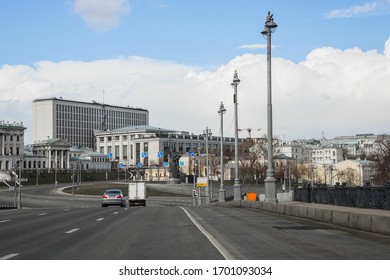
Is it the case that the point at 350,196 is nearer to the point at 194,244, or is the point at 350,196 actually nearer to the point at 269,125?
the point at 269,125

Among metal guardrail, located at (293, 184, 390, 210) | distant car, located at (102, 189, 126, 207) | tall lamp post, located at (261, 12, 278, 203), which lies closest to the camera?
metal guardrail, located at (293, 184, 390, 210)

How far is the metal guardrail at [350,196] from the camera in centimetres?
2734

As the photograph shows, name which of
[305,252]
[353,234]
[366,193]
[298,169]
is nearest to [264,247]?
[305,252]

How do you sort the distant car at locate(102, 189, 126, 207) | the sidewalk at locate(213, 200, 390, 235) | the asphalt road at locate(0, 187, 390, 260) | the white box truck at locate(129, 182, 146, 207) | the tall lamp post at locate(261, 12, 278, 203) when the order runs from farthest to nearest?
the white box truck at locate(129, 182, 146, 207)
the distant car at locate(102, 189, 126, 207)
the tall lamp post at locate(261, 12, 278, 203)
the sidewalk at locate(213, 200, 390, 235)
the asphalt road at locate(0, 187, 390, 260)

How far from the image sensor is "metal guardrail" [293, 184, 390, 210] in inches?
1077

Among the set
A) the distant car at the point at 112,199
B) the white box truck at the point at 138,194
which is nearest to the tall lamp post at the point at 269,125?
the distant car at the point at 112,199

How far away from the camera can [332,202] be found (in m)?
35.8

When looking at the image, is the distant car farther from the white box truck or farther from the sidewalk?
the sidewalk

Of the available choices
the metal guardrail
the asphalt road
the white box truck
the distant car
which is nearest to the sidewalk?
the asphalt road

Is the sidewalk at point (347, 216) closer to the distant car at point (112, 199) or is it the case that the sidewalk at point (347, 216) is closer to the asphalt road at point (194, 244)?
the asphalt road at point (194, 244)

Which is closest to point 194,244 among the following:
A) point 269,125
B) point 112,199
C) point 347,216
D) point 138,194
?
point 347,216

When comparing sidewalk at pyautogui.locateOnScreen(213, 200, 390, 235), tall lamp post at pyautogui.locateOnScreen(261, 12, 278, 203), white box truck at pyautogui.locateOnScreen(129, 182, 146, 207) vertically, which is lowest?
white box truck at pyautogui.locateOnScreen(129, 182, 146, 207)

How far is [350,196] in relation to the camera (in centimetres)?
3219
